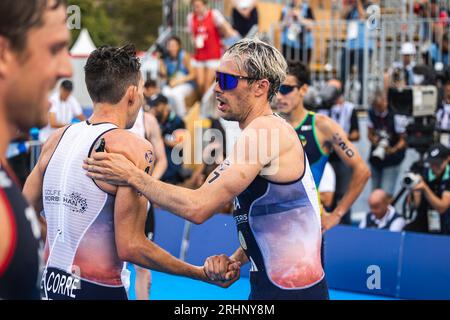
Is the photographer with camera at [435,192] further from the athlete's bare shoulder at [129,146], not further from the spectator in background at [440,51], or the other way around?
the athlete's bare shoulder at [129,146]

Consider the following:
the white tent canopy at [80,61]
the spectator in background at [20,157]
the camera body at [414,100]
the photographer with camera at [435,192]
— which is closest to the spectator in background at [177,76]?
the spectator in background at [20,157]

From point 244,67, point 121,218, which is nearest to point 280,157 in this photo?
point 244,67

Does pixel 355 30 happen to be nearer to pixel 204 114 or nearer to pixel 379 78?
pixel 379 78

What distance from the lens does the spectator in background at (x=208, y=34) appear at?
1316cm

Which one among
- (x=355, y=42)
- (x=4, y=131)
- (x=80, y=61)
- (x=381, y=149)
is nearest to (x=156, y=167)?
(x=381, y=149)

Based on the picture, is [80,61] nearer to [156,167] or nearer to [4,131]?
[156,167]

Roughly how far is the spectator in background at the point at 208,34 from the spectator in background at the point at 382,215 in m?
4.80

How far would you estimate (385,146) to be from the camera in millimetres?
10734

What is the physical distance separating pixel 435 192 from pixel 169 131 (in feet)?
13.3

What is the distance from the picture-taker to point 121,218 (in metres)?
3.77

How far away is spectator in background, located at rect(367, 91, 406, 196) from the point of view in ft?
35.1

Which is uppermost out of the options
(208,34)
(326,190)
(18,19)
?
(208,34)
